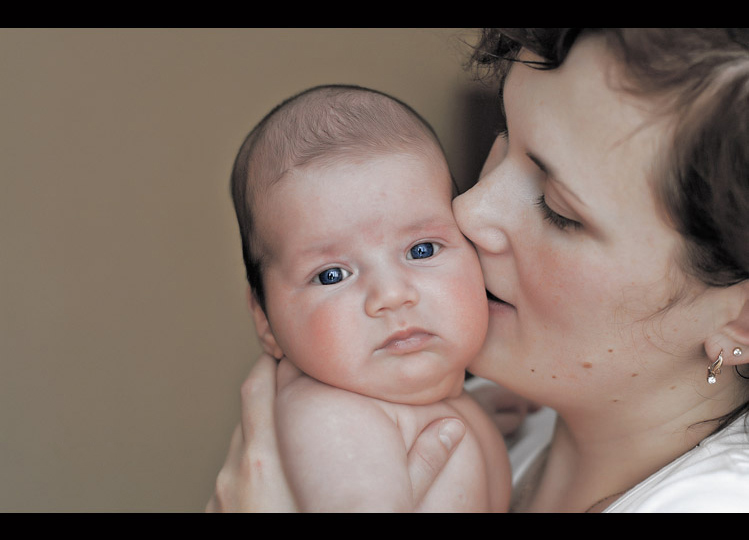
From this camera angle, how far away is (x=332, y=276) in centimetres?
107

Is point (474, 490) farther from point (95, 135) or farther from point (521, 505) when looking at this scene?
point (95, 135)

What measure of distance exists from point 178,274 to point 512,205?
4.88ft

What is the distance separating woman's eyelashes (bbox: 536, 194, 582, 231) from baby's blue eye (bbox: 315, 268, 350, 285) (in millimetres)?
316

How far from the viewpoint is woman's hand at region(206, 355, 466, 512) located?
1.04m

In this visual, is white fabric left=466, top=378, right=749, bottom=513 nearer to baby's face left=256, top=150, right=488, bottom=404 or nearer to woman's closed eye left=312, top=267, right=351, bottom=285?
baby's face left=256, top=150, right=488, bottom=404

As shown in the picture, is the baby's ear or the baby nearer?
the baby

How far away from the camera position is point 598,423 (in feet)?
3.92

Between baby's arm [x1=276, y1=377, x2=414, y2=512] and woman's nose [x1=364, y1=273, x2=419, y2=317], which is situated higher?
woman's nose [x1=364, y1=273, x2=419, y2=317]

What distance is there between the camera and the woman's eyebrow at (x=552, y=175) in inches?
36.1

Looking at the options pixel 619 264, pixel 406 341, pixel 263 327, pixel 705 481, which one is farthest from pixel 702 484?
pixel 263 327

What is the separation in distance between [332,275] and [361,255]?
61mm

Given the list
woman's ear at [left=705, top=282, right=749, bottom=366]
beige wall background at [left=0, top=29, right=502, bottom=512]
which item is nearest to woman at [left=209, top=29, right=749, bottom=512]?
woman's ear at [left=705, top=282, right=749, bottom=366]
